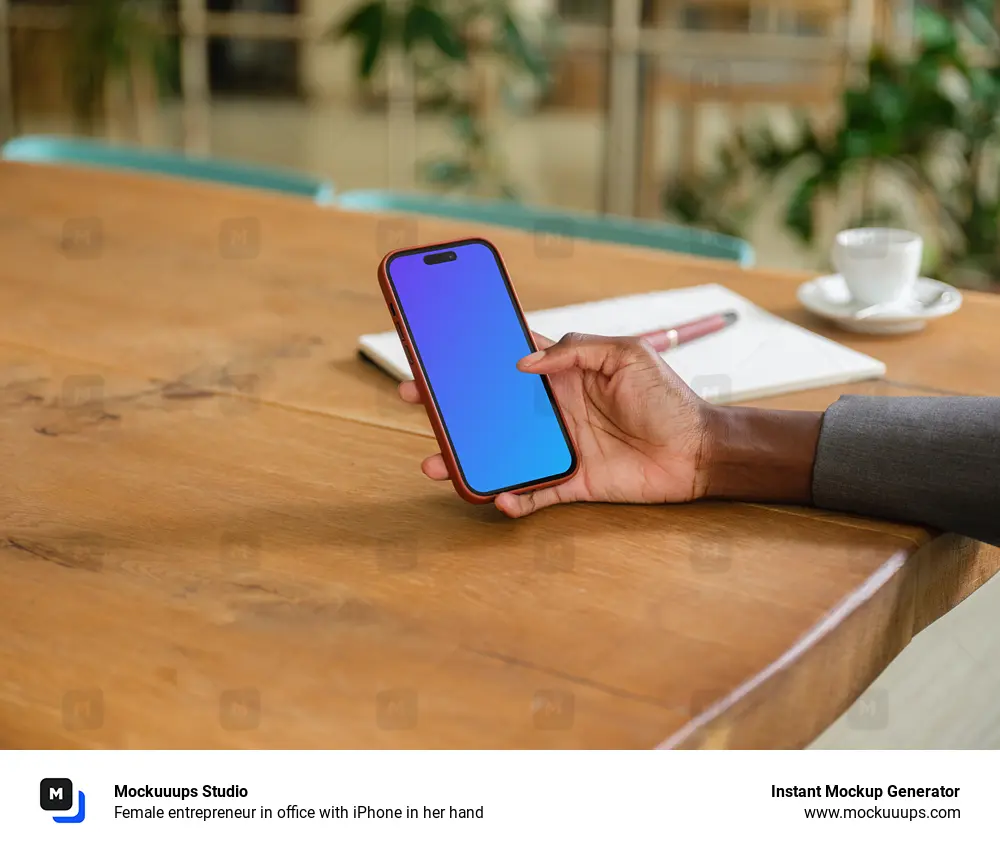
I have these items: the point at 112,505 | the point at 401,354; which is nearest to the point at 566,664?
the point at 112,505

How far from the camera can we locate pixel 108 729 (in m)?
0.58

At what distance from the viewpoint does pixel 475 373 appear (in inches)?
32.2

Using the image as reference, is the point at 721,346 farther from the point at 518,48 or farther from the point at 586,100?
the point at 586,100

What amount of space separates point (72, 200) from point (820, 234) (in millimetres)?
2355

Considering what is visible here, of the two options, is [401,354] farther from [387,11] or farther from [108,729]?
[387,11]

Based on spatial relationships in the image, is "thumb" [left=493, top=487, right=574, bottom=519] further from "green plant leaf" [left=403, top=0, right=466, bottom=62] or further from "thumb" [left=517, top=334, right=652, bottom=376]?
"green plant leaf" [left=403, top=0, right=466, bottom=62]

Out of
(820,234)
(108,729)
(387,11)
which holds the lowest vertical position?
(820,234)

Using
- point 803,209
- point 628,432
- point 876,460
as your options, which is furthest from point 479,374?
point 803,209

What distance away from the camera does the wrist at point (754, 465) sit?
2.69ft

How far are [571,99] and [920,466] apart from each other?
2.96 metres
